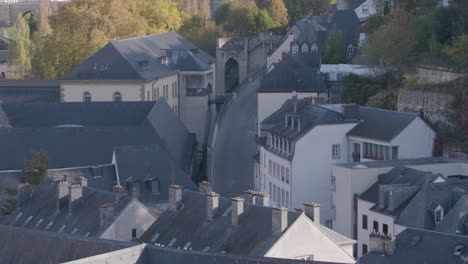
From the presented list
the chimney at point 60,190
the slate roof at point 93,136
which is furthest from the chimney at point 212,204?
the slate roof at point 93,136

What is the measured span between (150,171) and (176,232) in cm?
1102

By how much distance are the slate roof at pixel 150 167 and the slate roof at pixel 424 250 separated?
16820mm

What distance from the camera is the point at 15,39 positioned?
298 feet

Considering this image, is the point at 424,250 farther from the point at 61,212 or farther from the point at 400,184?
the point at 61,212

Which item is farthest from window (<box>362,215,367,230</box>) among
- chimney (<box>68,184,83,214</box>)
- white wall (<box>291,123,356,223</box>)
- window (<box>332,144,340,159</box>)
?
chimney (<box>68,184,83,214</box>)

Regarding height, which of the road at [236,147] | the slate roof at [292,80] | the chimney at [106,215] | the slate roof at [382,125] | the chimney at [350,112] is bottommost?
the road at [236,147]

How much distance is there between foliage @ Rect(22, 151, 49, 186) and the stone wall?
12.8 metres

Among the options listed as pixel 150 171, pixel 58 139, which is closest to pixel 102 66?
pixel 58 139

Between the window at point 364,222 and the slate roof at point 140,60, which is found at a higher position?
the slate roof at point 140,60

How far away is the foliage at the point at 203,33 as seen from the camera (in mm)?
85938

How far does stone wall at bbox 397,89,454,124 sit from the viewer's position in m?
48.2

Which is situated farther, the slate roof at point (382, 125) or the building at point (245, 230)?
the slate roof at point (382, 125)

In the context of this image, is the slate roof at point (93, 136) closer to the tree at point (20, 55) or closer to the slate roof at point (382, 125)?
the slate roof at point (382, 125)

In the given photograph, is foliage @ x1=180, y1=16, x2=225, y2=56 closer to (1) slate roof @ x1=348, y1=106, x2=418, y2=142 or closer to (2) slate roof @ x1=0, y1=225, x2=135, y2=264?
(1) slate roof @ x1=348, y1=106, x2=418, y2=142
